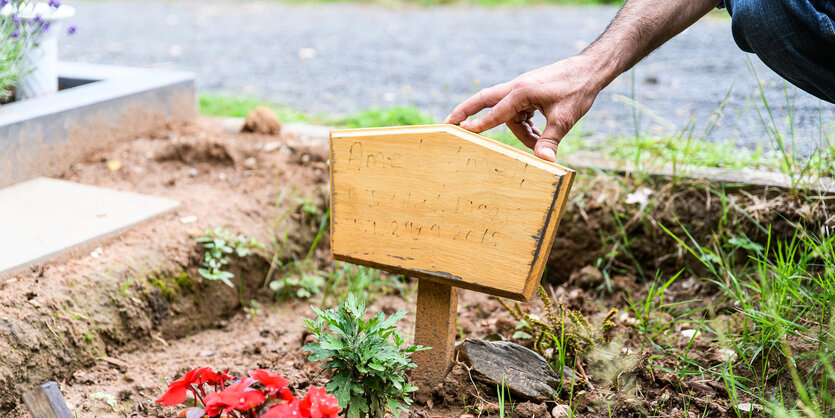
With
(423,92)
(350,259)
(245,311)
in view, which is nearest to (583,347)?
(350,259)

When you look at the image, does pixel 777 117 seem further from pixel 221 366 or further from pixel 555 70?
pixel 221 366

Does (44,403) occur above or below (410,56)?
A: below

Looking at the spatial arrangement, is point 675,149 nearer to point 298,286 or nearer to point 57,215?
point 298,286

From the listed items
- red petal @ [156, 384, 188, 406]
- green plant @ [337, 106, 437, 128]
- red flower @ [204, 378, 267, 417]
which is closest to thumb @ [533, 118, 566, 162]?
red flower @ [204, 378, 267, 417]

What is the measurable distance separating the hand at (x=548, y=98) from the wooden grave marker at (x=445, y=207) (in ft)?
0.27

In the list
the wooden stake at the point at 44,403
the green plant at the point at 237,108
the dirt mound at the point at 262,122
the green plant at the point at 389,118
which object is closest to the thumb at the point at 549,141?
the wooden stake at the point at 44,403

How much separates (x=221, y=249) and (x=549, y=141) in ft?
4.25

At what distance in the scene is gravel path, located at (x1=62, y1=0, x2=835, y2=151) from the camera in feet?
12.7

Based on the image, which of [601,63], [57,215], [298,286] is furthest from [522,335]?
[57,215]

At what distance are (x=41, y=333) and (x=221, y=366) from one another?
19.2 inches

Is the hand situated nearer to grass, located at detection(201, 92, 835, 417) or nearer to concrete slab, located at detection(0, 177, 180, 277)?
grass, located at detection(201, 92, 835, 417)

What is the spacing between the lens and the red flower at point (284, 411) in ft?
3.99

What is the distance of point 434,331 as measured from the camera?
5.42ft

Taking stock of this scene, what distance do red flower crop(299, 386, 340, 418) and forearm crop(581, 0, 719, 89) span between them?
968 millimetres
